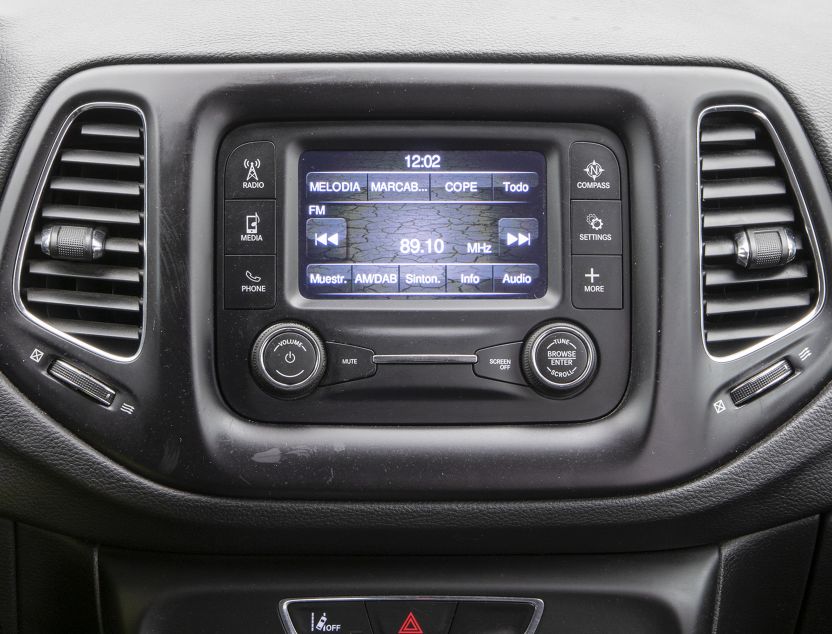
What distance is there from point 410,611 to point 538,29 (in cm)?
93

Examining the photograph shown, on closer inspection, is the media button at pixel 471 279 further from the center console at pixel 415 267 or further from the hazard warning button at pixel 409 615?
the hazard warning button at pixel 409 615

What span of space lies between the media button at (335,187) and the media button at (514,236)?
0.21 metres

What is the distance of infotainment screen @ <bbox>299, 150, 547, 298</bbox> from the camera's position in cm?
128

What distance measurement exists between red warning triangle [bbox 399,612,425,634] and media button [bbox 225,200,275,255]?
24.8 inches

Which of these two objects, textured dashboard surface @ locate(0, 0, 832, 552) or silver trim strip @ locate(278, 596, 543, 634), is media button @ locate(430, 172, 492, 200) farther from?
silver trim strip @ locate(278, 596, 543, 634)

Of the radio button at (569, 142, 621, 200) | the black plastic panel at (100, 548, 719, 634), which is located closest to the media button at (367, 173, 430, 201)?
the radio button at (569, 142, 621, 200)

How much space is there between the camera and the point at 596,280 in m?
1.30

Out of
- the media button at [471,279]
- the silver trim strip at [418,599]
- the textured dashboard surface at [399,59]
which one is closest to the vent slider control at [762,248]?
the textured dashboard surface at [399,59]

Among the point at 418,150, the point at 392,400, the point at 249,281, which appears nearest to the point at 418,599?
the point at 392,400

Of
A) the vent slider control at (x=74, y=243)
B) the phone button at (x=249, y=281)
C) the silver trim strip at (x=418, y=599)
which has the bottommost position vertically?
the silver trim strip at (x=418, y=599)

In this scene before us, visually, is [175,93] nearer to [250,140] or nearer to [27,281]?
[250,140]

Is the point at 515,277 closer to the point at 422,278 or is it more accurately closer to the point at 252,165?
the point at 422,278

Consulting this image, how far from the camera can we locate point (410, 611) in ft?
4.63

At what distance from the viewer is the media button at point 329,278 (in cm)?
128
